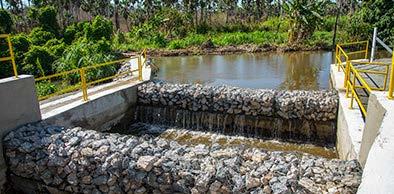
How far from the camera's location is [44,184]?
627 cm

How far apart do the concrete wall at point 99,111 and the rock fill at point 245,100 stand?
0.59m

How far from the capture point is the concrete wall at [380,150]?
317cm

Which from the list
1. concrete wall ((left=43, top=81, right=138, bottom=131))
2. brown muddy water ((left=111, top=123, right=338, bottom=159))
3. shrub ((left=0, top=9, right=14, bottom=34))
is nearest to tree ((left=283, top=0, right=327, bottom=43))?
concrete wall ((left=43, top=81, right=138, bottom=131))

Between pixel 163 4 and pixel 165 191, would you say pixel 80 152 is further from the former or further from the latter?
pixel 163 4

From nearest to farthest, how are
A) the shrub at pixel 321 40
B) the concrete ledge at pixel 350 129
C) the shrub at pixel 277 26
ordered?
the concrete ledge at pixel 350 129, the shrub at pixel 321 40, the shrub at pixel 277 26

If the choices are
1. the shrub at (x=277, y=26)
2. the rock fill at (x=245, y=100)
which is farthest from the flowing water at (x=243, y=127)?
the shrub at (x=277, y=26)

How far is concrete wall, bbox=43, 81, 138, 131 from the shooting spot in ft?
26.6

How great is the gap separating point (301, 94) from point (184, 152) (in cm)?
491

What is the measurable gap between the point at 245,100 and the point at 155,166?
473cm

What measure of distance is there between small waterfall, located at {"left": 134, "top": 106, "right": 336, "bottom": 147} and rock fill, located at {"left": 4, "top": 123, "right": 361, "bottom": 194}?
11.4ft

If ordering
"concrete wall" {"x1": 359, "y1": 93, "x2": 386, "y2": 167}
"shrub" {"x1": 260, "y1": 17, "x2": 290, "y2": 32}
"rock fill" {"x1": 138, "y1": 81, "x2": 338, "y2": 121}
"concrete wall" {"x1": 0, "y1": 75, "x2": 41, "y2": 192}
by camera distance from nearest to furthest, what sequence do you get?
1. "concrete wall" {"x1": 359, "y1": 93, "x2": 386, "y2": 167}
2. "concrete wall" {"x1": 0, "y1": 75, "x2": 41, "y2": 192}
3. "rock fill" {"x1": 138, "y1": 81, "x2": 338, "y2": 121}
4. "shrub" {"x1": 260, "y1": 17, "x2": 290, "y2": 32}

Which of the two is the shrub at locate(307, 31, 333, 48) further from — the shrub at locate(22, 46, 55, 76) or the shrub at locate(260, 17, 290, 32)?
the shrub at locate(22, 46, 55, 76)

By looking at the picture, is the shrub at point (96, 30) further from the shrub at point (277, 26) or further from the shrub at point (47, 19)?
the shrub at point (277, 26)

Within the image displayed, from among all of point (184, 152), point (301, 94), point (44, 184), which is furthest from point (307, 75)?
point (44, 184)
